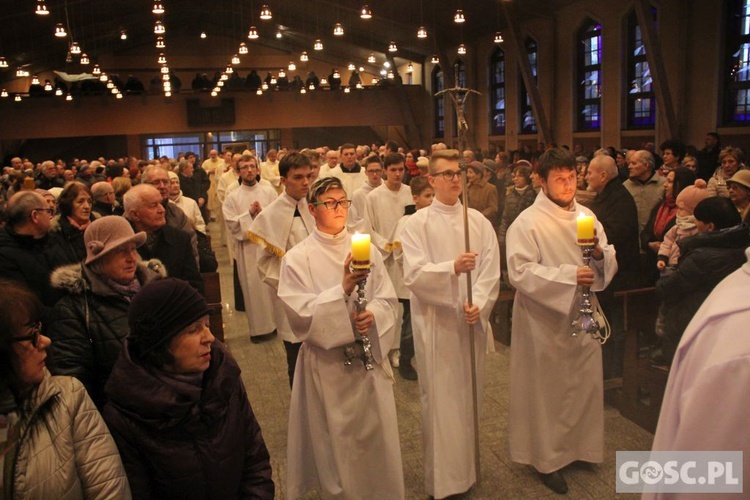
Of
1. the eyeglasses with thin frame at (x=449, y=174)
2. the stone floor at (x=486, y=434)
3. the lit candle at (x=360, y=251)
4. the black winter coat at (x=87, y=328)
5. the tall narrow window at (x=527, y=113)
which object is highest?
the tall narrow window at (x=527, y=113)

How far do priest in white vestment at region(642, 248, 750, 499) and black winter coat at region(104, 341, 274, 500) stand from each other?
145cm

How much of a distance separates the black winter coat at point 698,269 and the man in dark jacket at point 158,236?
305 centimetres

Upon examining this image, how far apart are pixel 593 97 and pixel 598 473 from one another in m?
16.6

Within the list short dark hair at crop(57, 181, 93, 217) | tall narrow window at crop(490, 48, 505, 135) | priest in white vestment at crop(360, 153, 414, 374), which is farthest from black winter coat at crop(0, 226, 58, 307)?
tall narrow window at crop(490, 48, 505, 135)

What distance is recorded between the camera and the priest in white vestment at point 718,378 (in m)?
1.33

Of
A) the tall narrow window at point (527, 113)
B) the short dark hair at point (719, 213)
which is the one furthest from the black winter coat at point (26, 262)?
the tall narrow window at point (527, 113)

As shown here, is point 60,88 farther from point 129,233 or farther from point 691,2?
point 129,233

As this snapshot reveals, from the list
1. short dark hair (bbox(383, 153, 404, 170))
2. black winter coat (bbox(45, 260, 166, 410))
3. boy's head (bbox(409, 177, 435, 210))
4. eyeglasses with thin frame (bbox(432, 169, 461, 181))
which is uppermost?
short dark hair (bbox(383, 153, 404, 170))

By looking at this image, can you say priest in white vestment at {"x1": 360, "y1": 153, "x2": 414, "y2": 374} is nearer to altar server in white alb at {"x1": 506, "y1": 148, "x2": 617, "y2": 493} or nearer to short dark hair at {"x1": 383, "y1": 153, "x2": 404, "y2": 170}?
short dark hair at {"x1": 383, "y1": 153, "x2": 404, "y2": 170}

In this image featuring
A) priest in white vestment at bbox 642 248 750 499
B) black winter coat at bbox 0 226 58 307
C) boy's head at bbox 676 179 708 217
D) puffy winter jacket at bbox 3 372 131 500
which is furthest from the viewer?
boy's head at bbox 676 179 708 217

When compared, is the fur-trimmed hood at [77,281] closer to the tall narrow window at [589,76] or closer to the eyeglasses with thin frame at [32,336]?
the eyeglasses with thin frame at [32,336]

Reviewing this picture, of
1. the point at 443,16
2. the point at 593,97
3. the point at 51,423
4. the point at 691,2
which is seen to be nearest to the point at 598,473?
the point at 51,423

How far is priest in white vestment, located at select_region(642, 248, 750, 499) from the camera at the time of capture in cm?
133

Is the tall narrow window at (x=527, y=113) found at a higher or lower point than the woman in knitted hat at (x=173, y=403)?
higher
